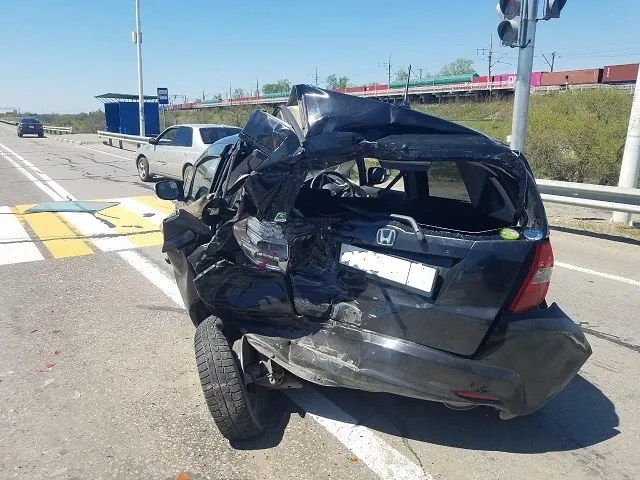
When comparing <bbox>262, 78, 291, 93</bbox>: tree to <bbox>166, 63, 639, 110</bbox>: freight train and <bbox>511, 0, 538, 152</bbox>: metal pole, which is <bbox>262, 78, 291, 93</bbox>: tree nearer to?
<bbox>166, 63, 639, 110</bbox>: freight train

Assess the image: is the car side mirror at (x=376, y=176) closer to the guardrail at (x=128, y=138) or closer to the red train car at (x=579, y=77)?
the guardrail at (x=128, y=138)

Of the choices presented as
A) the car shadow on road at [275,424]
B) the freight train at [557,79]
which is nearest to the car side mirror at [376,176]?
the car shadow on road at [275,424]

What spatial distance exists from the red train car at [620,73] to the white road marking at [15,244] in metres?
51.4

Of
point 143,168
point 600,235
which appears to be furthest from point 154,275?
point 143,168

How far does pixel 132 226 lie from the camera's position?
8281 mm

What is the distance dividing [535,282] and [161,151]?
12563 mm

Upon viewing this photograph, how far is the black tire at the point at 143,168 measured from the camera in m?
14.3

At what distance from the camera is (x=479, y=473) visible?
256 cm

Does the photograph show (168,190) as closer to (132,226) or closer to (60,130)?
(132,226)

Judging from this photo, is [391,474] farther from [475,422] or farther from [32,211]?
[32,211]

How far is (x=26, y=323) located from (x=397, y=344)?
348cm

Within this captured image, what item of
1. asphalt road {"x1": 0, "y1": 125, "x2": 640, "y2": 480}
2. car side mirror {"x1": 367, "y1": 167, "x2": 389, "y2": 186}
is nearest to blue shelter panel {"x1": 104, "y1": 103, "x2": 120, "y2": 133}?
asphalt road {"x1": 0, "y1": 125, "x2": 640, "y2": 480}

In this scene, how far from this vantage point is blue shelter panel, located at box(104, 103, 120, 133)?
1284 inches

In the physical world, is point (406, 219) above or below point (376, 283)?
above
